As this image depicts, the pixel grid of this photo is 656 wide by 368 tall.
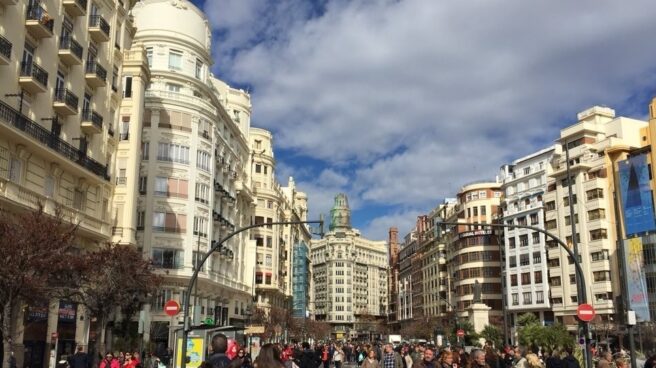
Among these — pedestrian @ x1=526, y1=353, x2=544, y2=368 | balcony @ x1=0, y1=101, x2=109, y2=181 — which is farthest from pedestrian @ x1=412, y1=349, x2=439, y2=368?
balcony @ x1=0, y1=101, x2=109, y2=181

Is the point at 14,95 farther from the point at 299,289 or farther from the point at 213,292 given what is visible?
the point at 299,289

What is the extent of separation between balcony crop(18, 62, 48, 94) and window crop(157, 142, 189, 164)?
19.2m

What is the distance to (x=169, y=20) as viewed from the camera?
49.6m

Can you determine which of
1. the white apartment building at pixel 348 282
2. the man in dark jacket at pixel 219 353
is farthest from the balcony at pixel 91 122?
the white apartment building at pixel 348 282

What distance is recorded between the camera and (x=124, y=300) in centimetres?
2791

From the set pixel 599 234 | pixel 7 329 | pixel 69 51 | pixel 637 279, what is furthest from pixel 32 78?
pixel 599 234

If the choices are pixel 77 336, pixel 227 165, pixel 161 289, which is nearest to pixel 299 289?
pixel 227 165

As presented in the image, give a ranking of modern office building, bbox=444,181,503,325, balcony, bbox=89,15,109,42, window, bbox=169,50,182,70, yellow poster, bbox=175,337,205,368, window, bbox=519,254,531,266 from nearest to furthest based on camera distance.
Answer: yellow poster, bbox=175,337,205,368, balcony, bbox=89,15,109,42, window, bbox=169,50,182,70, window, bbox=519,254,531,266, modern office building, bbox=444,181,503,325

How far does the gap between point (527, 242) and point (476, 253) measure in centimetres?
1085

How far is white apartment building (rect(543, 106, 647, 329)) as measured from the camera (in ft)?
215

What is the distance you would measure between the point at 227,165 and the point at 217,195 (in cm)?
421

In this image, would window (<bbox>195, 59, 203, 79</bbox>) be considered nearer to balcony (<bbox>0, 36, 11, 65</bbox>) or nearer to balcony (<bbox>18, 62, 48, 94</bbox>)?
balcony (<bbox>18, 62, 48, 94</bbox>)

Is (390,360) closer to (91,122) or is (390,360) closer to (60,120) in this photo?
(60,120)

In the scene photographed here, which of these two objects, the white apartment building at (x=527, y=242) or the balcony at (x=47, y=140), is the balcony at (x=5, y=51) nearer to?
the balcony at (x=47, y=140)
